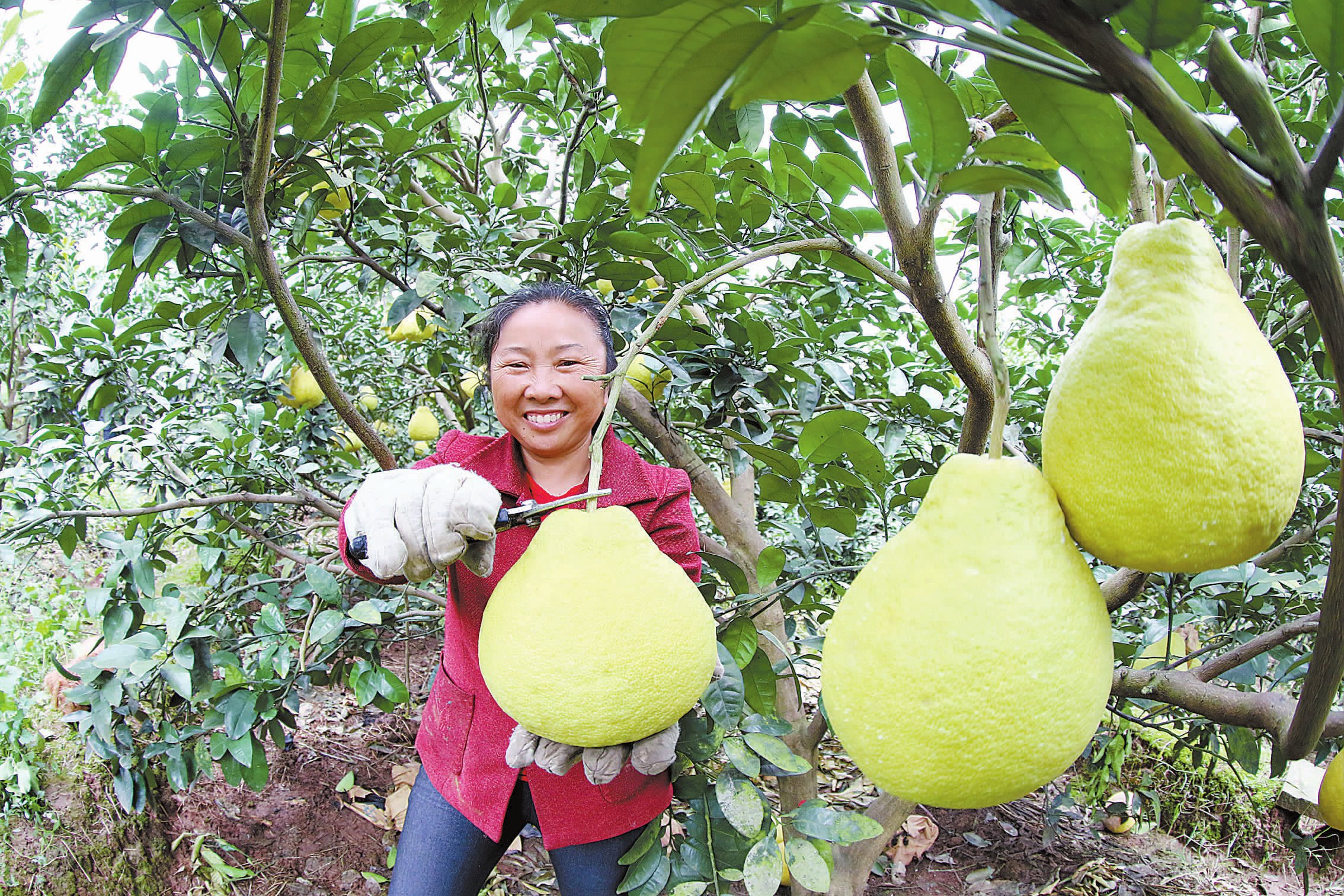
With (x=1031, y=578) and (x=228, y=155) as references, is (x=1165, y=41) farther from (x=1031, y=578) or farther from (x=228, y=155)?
(x=228, y=155)

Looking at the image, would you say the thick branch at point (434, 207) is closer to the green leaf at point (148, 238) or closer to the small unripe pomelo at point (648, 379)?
the small unripe pomelo at point (648, 379)

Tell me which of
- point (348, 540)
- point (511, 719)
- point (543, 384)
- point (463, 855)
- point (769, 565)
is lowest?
point (463, 855)

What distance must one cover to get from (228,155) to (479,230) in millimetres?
459

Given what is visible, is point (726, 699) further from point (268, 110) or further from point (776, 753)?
point (268, 110)

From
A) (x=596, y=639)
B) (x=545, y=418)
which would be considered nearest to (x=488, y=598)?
(x=545, y=418)

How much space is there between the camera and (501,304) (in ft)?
4.08

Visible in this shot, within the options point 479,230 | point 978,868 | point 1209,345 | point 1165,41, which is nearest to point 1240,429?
point 1209,345

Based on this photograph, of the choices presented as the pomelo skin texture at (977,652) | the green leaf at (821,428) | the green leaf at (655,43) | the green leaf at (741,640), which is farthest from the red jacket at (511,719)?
the green leaf at (655,43)

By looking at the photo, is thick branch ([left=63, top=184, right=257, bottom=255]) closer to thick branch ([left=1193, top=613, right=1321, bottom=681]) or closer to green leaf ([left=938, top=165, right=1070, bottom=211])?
green leaf ([left=938, top=165, right=1070, bottom=211])

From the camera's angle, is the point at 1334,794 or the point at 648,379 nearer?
the point at 1334,794

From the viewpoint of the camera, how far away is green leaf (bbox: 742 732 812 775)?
833mm

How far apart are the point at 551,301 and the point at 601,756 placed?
0.67m

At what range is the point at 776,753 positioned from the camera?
843mm

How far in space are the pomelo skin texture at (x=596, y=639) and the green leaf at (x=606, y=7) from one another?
1.39 ft
